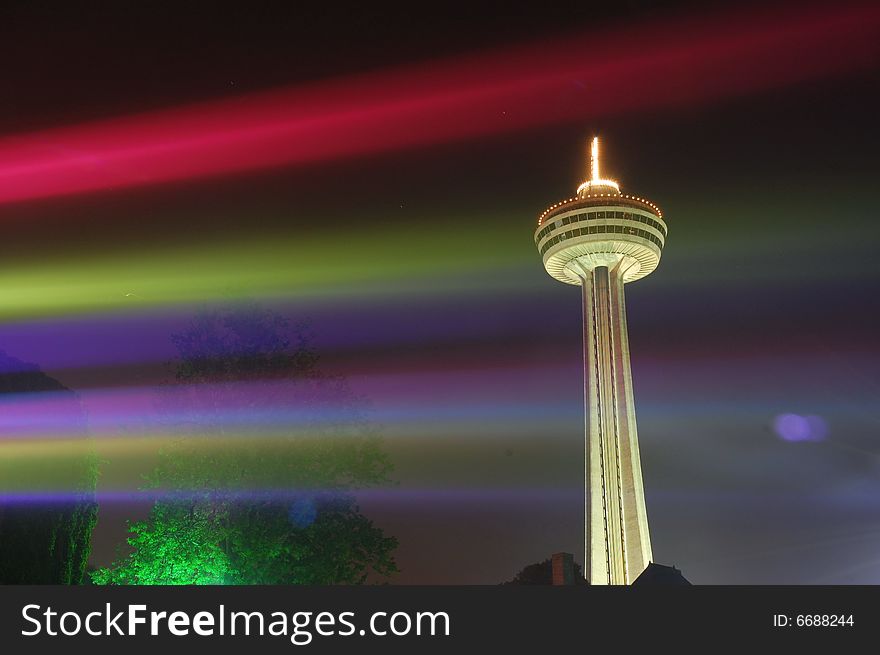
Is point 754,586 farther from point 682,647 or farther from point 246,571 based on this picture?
point 246,571

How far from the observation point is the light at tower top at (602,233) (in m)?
81.4

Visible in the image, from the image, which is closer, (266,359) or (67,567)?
(67,567)

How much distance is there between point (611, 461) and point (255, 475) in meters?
49.1

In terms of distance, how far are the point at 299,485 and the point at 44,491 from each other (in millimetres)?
8241

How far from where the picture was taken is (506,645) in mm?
15023

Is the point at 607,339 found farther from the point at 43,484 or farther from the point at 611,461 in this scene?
the point at 43,484

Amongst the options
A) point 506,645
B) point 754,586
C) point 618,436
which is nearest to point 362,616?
point 506,645

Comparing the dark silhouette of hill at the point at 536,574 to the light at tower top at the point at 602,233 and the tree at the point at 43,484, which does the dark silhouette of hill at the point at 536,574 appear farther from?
the tree at the point at 43,484

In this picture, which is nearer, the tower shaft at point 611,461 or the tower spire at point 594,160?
the tower shaft at point 611,461

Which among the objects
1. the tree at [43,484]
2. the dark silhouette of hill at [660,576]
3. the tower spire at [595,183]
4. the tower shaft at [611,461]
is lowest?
the dark silhouette of hill at [660,576]

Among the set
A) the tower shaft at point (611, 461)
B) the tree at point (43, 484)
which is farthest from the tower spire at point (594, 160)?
the tree at point (43, 484)

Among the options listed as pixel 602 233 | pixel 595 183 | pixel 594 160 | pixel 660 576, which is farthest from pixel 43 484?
pixel 594 160

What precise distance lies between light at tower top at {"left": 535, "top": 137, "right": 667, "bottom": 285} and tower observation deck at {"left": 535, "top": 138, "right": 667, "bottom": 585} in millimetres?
90

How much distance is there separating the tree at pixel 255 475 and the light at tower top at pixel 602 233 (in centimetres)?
5131
